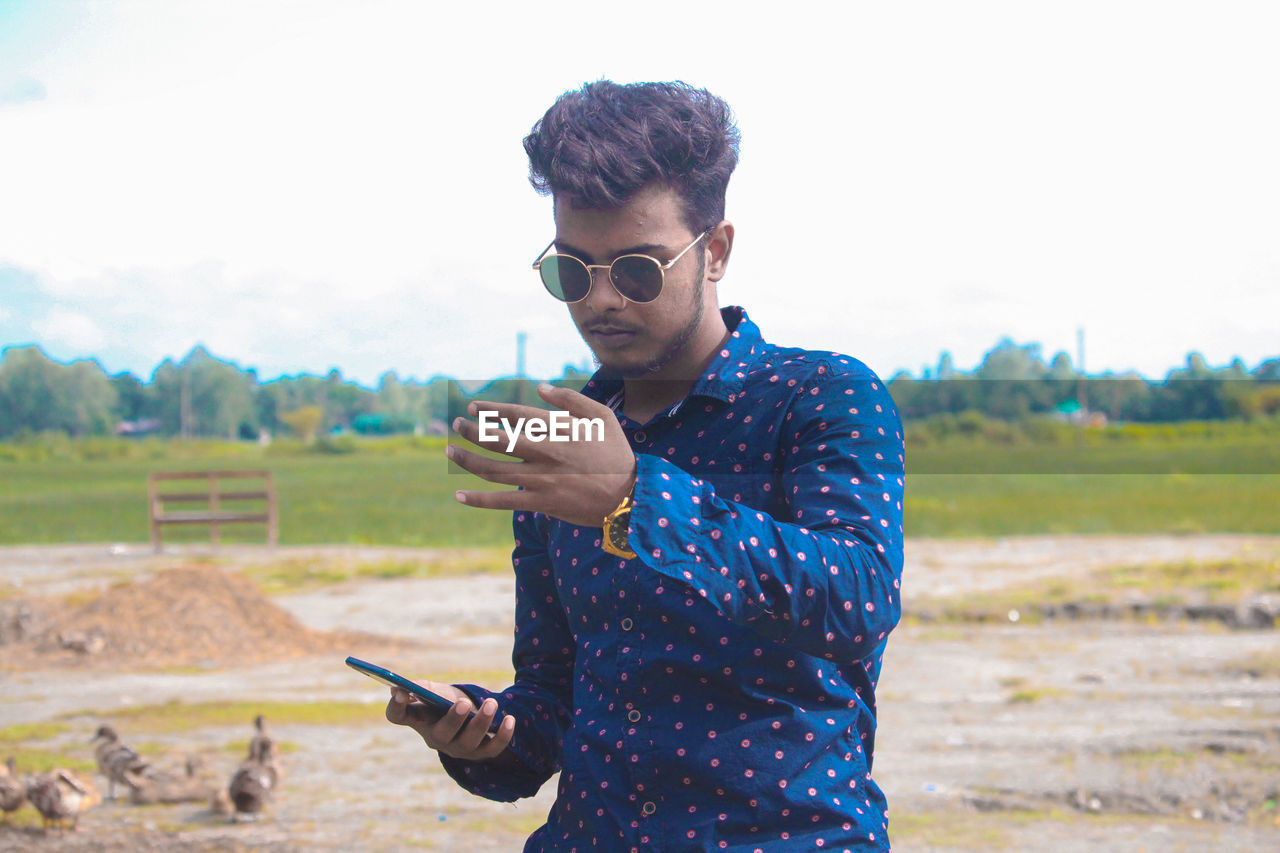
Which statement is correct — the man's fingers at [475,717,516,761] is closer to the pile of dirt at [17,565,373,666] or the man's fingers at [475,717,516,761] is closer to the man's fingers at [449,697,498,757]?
the man's fingers at [449,697,498,757]

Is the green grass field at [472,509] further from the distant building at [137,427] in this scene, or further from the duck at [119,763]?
the duck at [119,763]

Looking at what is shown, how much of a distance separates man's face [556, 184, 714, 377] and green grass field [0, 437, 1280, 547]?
13.8 metres

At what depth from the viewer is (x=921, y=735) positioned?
8844 mm

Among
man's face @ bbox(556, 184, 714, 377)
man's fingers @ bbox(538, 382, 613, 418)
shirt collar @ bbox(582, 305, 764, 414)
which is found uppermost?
man's face @ bbox(556, 184, 714, 377)

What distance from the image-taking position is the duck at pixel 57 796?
646 centimetres

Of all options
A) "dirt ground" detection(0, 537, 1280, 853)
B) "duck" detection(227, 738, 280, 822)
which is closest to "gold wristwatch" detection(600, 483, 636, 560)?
"dirt ground" detection(0, 537, 1280, 853)

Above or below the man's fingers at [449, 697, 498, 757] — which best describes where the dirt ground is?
below

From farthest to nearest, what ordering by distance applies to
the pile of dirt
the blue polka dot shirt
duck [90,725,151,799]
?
1. the pile of dirt
2. duck [90,725,151,799]
3. the blue polka dot shirt

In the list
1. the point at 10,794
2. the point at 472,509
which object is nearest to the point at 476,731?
the point at 10,794

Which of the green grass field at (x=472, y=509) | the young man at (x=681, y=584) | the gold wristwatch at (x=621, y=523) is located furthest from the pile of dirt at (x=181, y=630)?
the gold wristwatch at (x=621, y=523)

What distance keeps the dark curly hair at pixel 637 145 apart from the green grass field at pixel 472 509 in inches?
544

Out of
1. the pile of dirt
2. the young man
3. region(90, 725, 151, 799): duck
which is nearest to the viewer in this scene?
the young man

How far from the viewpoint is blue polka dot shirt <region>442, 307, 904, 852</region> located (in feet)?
5.13

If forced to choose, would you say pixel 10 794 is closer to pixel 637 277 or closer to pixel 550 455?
pixel 637 277
